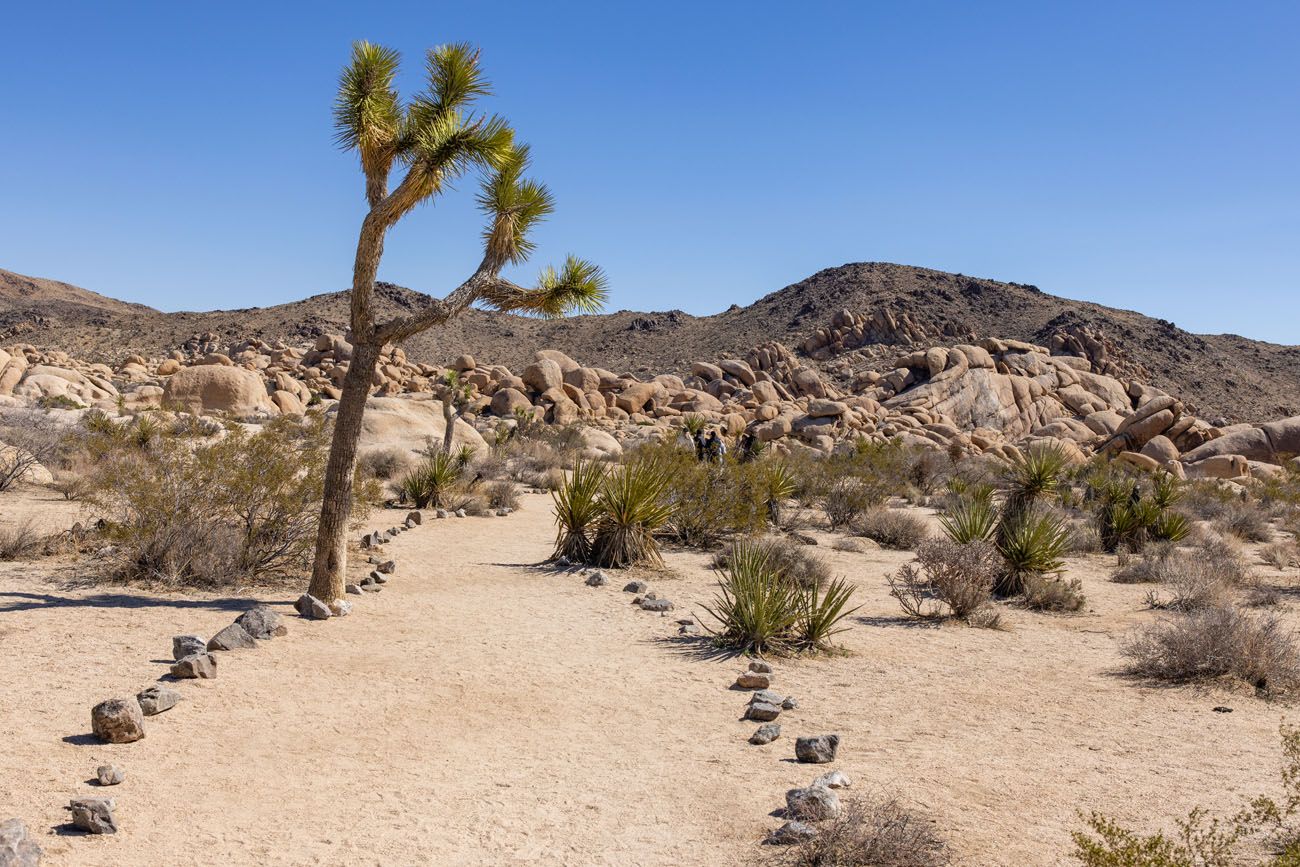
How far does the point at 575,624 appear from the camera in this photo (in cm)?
923

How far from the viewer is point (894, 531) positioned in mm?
16656

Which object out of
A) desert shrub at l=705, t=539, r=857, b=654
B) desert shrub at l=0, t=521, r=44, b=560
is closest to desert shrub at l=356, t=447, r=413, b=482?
desert shrub at l=0, t=521, r=44, b=560

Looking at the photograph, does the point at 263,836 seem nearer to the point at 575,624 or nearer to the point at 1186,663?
the point at 575,624

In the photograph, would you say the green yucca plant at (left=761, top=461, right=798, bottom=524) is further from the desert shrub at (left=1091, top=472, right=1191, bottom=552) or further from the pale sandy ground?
the pale sandy ground

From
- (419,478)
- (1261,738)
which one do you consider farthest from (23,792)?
(419,478)

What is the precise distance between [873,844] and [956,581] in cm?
668

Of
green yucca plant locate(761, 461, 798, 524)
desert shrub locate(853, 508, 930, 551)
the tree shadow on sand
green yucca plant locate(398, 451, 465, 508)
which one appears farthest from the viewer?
green yucca plant locate(398, 451, 465, 508)

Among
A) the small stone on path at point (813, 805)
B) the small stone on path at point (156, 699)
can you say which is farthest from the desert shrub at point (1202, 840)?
the small stone on path at point (156, 699)

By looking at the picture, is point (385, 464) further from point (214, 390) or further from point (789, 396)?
point (789, 396)

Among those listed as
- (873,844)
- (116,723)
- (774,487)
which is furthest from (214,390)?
(873,844)

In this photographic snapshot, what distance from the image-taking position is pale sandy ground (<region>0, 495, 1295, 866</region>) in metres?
4.39

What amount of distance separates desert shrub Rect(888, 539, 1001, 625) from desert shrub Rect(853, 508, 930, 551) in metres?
5.53

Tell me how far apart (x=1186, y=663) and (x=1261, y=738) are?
155 centimetres

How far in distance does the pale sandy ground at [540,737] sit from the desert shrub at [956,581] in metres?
0.53
